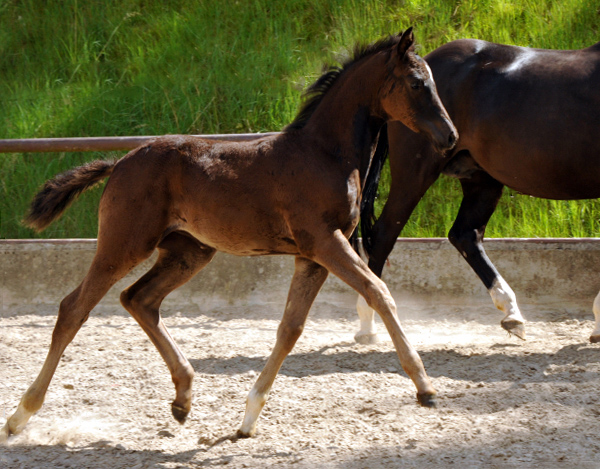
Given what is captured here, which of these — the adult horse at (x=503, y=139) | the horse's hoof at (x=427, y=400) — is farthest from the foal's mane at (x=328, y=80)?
the adult horse at (x=503, y=139)

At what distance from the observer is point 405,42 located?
3.14 m

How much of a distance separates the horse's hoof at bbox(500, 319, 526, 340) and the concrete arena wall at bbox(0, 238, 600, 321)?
2.32 feet

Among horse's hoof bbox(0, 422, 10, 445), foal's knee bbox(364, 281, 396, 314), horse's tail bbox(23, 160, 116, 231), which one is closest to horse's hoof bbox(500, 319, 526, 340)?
foal's knee bbox(364, 281, 396, 314)

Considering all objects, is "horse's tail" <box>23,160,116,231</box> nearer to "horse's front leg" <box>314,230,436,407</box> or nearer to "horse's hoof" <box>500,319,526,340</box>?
"horse's front leg" <box>314,230,436,407</box>

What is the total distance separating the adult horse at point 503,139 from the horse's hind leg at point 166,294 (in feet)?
5.63

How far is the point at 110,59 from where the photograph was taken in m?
9.38

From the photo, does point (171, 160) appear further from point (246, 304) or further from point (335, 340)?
point (246, 304)

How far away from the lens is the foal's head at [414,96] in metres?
3.13

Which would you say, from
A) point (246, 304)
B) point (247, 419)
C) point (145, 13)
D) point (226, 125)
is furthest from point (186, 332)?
point (145, 13)

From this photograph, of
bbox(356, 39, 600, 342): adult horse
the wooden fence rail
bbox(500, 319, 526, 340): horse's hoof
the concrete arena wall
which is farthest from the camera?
the wooden fence rail

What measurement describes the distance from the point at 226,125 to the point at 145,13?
10.1 ft

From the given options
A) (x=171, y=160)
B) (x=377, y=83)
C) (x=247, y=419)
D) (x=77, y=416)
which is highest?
Answer: (x=377, y=83)

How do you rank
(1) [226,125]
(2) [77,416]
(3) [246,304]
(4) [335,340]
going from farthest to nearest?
(1) [226,125], (3) [246,304], (4) [335,340], (2) [77,416]

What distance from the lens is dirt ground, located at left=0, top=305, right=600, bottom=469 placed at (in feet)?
9.59
